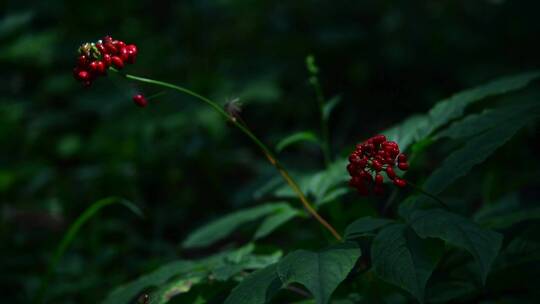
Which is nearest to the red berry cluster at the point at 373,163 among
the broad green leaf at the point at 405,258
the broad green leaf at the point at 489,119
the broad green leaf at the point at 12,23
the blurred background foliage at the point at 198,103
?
the broad green leaf at the point at 405,258

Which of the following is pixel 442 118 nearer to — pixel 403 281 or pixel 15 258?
pixel 403 281

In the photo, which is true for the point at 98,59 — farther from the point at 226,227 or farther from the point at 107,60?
the point at 226,227

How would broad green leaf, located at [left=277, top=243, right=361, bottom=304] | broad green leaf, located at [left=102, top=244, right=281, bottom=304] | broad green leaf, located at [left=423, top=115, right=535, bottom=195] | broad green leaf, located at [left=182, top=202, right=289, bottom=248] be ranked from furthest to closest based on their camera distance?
broad green leaf, located at [left=182, top=202, right=289, bottom=248]
broad green leaf, located at [left=102, top=244, right=281, bottom=304]
broad green leaf, located at [left=423, top=115, right=535, bottom=195]
broad green leaf, located at [left=277, top=243, right=361, bottom=304]

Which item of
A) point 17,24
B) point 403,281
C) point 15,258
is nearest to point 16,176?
point 15,258

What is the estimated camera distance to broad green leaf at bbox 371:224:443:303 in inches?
46.6

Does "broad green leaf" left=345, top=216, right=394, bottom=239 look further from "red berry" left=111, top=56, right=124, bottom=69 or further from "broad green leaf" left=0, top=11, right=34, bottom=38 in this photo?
"broad green leaf" left=0, top=11, right=34, bottom=38

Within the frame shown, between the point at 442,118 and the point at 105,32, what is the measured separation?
14.9ft

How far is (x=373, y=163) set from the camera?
1.33 metres

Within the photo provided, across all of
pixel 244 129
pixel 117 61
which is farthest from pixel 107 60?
pixel 244 129

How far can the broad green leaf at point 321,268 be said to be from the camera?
3.75 ft

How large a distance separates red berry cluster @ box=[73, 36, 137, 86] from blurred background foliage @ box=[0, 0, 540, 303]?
1.64m

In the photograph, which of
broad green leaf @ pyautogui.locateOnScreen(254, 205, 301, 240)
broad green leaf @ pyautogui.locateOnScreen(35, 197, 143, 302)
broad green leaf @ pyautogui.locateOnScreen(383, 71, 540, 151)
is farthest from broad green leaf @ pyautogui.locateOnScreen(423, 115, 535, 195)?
broad green leaf @ pyautogui.locateOnScreen(35, 197, 143, 302)

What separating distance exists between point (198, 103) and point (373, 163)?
3.24m

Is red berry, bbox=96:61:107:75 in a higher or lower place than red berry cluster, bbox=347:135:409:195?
higher
